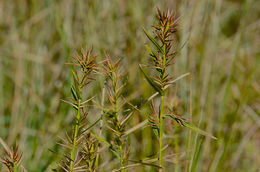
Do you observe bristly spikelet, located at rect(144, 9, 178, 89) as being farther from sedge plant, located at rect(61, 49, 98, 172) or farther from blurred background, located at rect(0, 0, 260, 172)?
blurred background, located at rect(0, 0, 260, 172)

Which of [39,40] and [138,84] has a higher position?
[39,40]

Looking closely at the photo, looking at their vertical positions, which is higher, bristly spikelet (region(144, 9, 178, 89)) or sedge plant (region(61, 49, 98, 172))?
bristly spikelet (region(144, 9, 178, 89))

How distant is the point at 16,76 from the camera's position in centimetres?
112

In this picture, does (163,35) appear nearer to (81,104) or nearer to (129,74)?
(81,104)

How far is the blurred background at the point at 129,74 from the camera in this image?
2.72 ft

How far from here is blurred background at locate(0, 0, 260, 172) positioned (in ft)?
2.72

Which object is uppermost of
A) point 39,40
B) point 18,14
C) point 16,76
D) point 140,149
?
point 18,14

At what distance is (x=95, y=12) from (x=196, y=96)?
0.42 metres

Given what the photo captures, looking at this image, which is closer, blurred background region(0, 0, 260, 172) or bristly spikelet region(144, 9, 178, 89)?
bristly spikelet region(144, 9, 178, 89)

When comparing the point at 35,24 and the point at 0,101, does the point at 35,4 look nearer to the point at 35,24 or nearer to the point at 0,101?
the point at 35,24

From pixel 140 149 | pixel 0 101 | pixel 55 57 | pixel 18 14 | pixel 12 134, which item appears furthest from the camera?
pixel 55 57

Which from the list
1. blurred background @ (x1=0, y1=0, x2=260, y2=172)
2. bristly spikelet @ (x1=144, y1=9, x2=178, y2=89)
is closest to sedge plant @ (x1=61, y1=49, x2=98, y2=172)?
bristly spikelet @ (x1=144, y1=9, x2=178, y2=89)

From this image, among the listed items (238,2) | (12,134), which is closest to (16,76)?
(12,134)

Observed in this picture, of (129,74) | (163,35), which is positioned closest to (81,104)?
(163,35)
